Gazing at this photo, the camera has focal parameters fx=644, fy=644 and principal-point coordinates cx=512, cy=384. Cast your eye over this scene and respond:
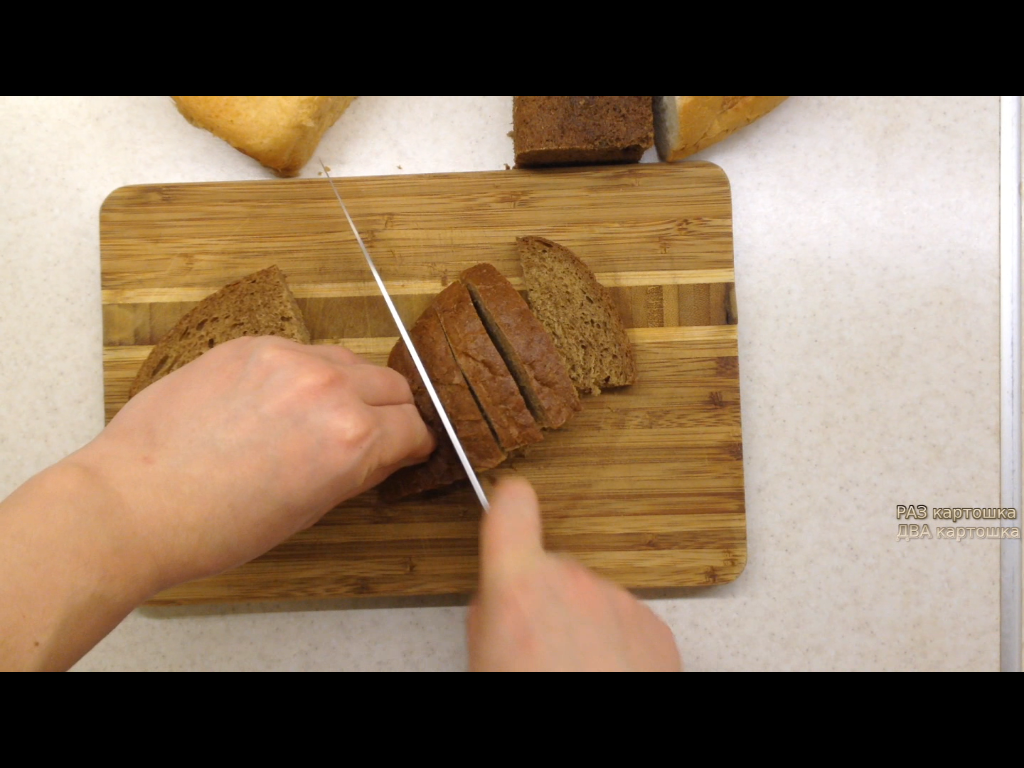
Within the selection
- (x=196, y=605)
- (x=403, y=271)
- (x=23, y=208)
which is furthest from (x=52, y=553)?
(x=23, y=208)

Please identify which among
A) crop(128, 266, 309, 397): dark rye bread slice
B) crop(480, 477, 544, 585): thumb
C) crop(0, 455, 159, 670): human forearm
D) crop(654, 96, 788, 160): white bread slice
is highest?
crop(654, 96, 788, 160): white bread slice

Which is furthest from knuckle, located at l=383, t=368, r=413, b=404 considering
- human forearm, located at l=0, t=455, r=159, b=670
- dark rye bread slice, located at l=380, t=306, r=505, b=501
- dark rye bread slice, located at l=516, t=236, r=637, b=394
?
human forearm, located at l=0, t=455, r=159, b=670

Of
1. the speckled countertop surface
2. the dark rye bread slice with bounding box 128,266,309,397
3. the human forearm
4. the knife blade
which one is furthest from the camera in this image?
the speckled countertop surface

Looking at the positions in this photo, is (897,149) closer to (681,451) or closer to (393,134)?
(681,451)

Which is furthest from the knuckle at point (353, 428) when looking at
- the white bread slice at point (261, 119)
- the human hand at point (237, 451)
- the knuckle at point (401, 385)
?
the white bread slice at point (261, 119)

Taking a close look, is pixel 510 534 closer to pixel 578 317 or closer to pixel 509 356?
pixel 509 356

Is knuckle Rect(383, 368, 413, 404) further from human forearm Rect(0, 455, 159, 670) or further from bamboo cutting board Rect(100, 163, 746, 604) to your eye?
human forearm Rect(0, 455, 159, 670)

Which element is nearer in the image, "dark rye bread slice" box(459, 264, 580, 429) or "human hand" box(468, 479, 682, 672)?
"human hand" box(468, 479, 682, 672)
